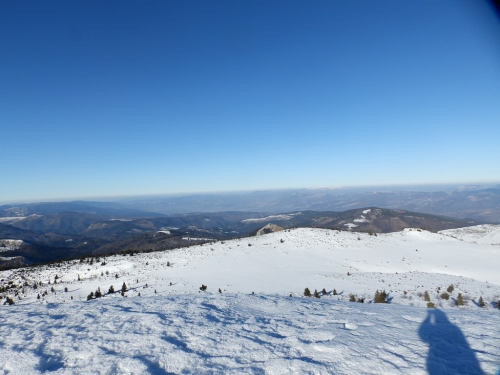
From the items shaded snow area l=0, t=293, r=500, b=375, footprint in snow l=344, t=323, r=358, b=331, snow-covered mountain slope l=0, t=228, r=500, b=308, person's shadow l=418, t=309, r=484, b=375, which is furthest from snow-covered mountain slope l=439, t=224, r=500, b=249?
footprint in snow l=344, t=323, r=358, b=331

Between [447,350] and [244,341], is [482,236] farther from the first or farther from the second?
[244,341]

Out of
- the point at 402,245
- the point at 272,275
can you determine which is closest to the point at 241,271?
the point at 272,275

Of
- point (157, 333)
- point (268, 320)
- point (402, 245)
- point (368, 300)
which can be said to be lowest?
point (402, 245)

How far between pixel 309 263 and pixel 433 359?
1993 cm

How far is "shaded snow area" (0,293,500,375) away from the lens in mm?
3885

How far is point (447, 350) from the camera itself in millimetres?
4371

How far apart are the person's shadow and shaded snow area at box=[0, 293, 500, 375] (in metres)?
0.02

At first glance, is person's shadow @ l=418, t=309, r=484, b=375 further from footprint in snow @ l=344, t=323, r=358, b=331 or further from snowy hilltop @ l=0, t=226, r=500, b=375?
footprint in snow @ l=344, t=323, r=358, b=331

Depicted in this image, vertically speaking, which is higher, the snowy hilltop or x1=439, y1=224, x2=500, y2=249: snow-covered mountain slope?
the snowy hilltop

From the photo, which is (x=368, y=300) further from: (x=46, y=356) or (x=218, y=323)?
(x=46, y=356)

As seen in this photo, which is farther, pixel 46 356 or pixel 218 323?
pixel 218 323

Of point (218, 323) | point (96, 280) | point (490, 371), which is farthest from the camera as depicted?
point (96, 280)

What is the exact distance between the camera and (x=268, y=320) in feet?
20.9

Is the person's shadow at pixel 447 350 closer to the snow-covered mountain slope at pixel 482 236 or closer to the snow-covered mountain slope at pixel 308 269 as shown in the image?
the snow-covered mountain slope at pixel 308 269
